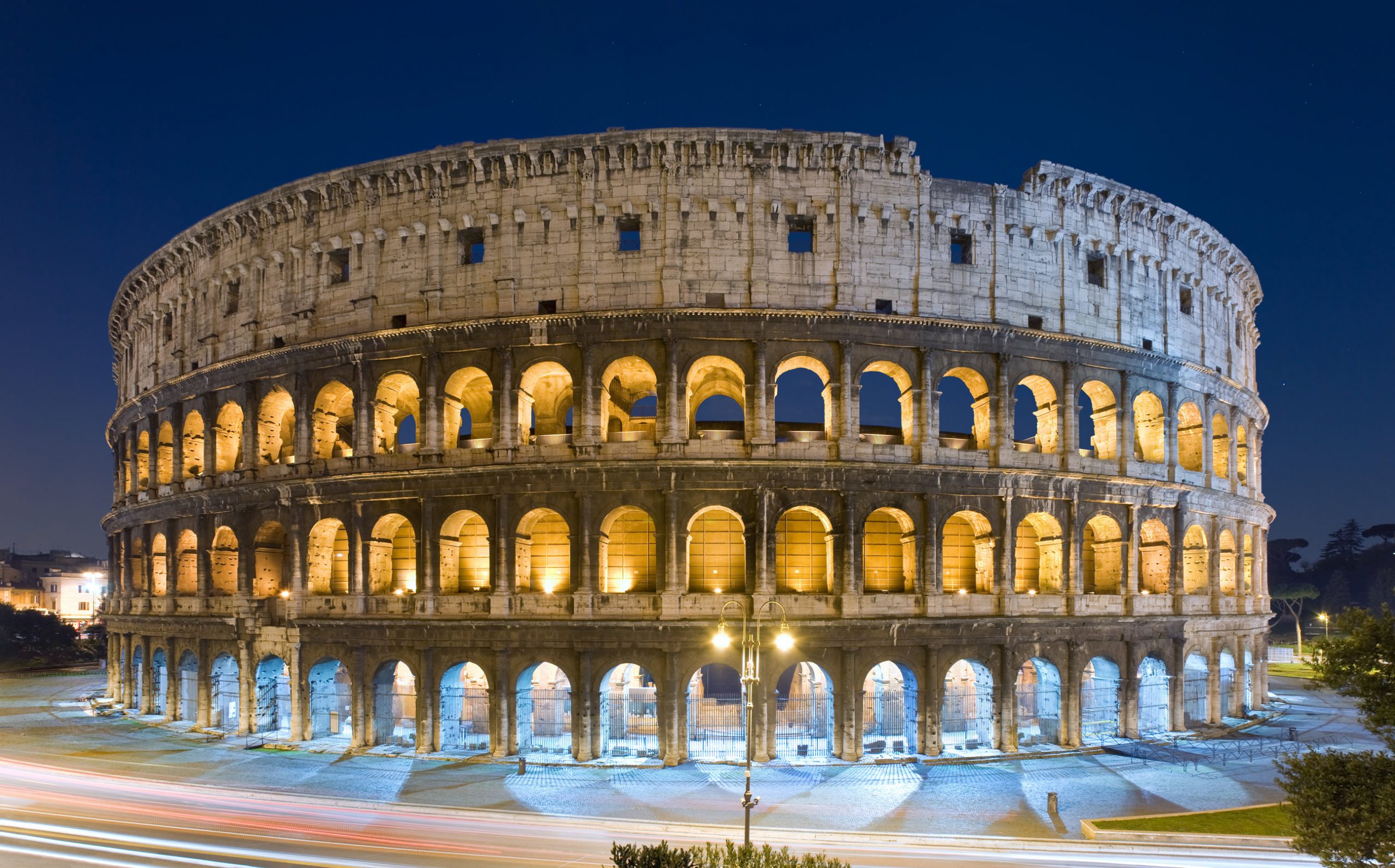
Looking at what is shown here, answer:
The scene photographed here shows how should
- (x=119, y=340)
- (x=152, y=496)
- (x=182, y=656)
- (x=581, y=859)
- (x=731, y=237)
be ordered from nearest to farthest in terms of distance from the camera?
(x=581, y=859) < (x=731, y=237) < (x=182, y=656) < (x=152, y=496) < (x=119, y=340)

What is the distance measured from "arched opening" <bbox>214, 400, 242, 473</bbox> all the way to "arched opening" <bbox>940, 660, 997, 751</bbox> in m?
27.1

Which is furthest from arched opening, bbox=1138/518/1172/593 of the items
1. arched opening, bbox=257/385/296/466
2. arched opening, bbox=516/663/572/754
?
arched opening, bbox=257/385/296/466

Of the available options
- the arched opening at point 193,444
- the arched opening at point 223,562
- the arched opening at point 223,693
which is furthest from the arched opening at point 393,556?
the arched opening at point 193,444

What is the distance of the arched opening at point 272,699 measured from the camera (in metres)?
31.8

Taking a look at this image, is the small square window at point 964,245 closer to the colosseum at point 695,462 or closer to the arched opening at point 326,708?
the colosseum at point 695,462

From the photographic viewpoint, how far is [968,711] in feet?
111

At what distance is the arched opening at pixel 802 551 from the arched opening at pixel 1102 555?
908cm

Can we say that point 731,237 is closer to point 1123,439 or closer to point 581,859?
point 1123,439

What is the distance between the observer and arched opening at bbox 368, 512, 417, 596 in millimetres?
30266

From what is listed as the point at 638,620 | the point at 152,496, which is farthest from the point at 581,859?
the point at 152,496

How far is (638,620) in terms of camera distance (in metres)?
27.1

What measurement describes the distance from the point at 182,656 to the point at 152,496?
6885 mm

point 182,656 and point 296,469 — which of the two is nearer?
point 296,469

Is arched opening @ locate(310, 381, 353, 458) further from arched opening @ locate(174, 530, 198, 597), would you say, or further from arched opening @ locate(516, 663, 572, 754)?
arched opening @ locate(516, 663, 572, 754)
